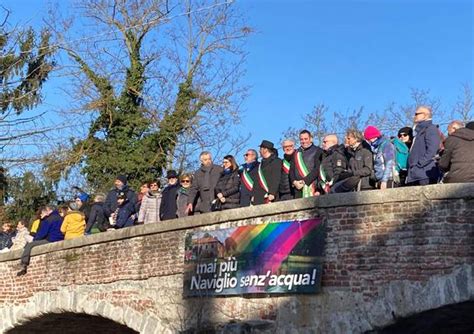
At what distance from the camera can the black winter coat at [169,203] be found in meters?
13.2

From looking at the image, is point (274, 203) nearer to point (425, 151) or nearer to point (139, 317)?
point (425, 151)

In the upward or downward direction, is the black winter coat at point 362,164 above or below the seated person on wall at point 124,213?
below

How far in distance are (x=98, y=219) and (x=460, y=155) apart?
7.97 meters

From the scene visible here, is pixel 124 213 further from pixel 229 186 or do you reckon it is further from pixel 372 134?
pixel 372 134

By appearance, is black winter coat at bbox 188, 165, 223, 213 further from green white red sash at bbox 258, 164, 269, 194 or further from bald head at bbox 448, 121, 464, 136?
bald head at bbox 448, 121, 464, 136

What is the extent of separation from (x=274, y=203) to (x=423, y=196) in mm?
2271

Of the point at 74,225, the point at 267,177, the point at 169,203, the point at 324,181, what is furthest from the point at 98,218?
the point at 324,181

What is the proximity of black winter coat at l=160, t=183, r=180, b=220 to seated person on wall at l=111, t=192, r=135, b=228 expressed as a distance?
1176mm

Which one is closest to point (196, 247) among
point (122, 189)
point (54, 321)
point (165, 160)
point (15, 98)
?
point (122, 189)

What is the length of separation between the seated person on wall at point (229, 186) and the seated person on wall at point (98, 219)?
3.53 metres

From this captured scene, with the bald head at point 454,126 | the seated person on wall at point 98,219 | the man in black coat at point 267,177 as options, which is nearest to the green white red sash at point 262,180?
the man in black coat at point 267,177

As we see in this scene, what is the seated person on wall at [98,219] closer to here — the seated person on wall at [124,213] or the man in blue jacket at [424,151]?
the seated person on wall at [124,213]

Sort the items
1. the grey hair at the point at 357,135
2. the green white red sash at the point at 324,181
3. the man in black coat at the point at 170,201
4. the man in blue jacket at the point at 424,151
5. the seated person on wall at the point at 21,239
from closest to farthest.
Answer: the man in blue jacket at the point at 424,151 → the grey hair at the point at 357,135 → the green white red sash at the point at 324,181 → the man in black coat at the point at 170,201 → the seated person on wall at the point at 21,239

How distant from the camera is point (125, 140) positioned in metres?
24.6
